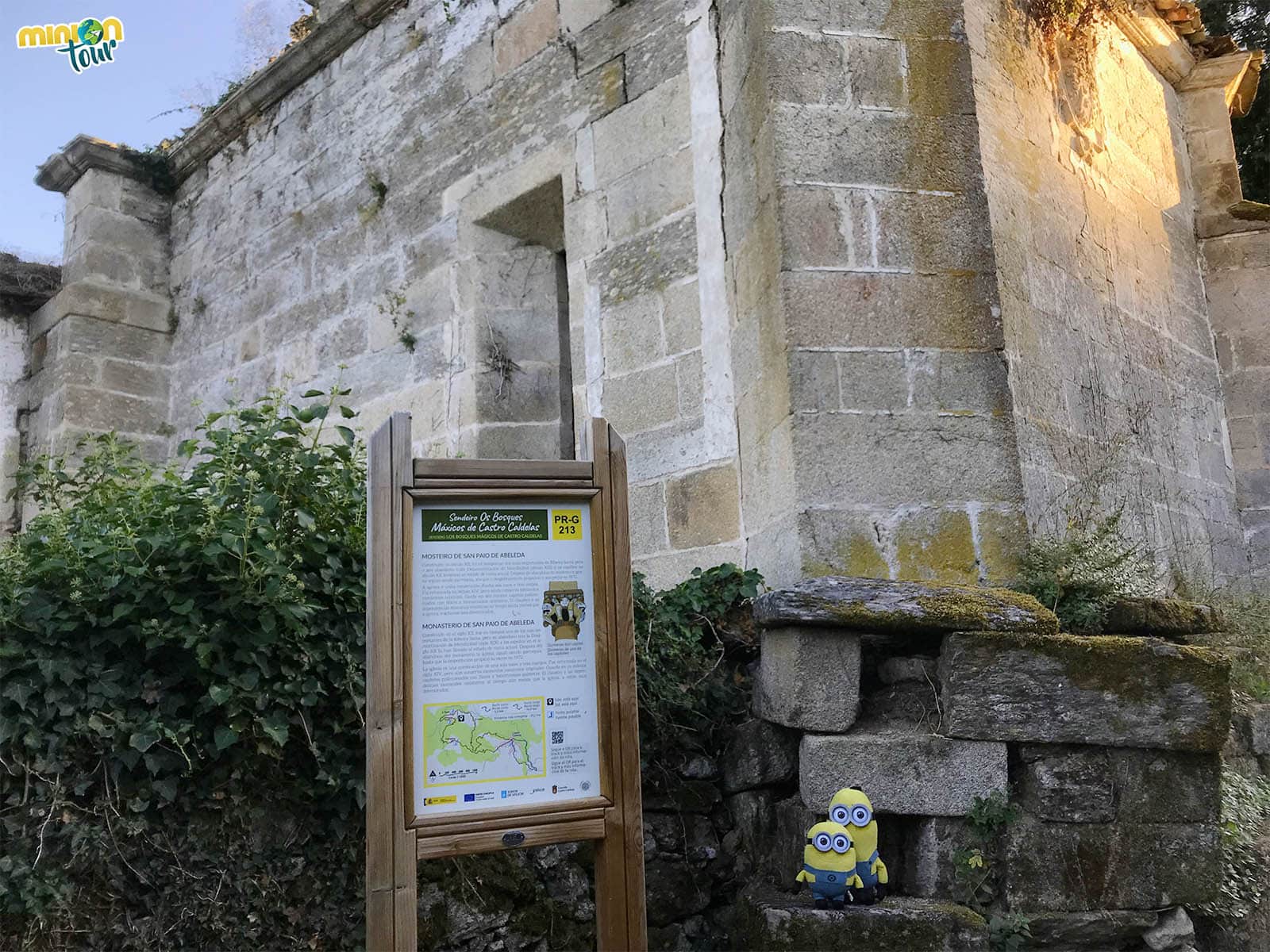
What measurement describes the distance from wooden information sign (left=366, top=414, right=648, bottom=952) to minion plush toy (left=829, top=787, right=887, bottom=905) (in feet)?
2.29

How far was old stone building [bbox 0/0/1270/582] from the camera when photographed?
3.94 meters

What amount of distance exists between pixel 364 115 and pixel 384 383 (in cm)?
171

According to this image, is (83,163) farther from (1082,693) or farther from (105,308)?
(1082,693)

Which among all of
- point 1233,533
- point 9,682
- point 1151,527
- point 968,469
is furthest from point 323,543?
point 1233,533

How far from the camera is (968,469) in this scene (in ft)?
12.8

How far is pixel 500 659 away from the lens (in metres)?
2.55

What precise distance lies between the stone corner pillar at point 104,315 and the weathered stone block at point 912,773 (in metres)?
5.93

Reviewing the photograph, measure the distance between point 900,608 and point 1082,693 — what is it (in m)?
0.57

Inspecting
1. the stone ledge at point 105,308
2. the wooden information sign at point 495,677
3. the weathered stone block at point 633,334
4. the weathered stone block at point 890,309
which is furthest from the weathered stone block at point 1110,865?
the stone ledge at point 105,308

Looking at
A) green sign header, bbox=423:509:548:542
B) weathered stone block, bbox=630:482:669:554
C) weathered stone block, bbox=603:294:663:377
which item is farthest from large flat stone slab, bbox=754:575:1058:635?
weathered stone block, bbox=603:294:663:377

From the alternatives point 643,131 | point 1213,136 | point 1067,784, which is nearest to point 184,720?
point 1067,784

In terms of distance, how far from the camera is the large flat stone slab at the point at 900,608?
133 inches

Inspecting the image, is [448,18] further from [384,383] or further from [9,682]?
[9,682]

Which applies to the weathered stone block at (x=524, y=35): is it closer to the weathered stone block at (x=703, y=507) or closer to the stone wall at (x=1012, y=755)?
the weathered stone block at (x=703, y=507)
